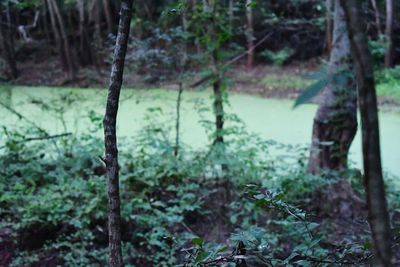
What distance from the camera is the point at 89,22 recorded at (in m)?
9.66

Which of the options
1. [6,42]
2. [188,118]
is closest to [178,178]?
[188,118]

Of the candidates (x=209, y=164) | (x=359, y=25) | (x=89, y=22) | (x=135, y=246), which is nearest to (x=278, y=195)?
(x=359, y=25)

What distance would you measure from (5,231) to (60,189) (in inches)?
15.6

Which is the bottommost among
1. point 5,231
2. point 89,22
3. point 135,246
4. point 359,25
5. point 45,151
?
point 135,246

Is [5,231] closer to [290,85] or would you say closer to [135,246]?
[135,246]

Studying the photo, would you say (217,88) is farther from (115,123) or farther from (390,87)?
(390,87)

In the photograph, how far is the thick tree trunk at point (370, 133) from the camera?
0.45 metres

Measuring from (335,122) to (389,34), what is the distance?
6.35 meters

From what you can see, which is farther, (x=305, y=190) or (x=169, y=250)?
(x=305, y=190)

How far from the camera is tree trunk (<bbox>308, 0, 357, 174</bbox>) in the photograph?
8.63 feet

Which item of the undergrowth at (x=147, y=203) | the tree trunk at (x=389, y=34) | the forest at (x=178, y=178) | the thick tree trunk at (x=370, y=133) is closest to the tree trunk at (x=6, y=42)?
the forest at (x=178, y=178)

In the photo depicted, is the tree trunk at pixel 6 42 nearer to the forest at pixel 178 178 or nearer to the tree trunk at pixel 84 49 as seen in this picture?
the forest at pixel 178 178

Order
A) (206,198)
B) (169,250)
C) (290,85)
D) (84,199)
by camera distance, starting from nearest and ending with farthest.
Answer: (169,250) → (84,199) → (206,198) → (290,85)

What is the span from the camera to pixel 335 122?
9.12 feet
